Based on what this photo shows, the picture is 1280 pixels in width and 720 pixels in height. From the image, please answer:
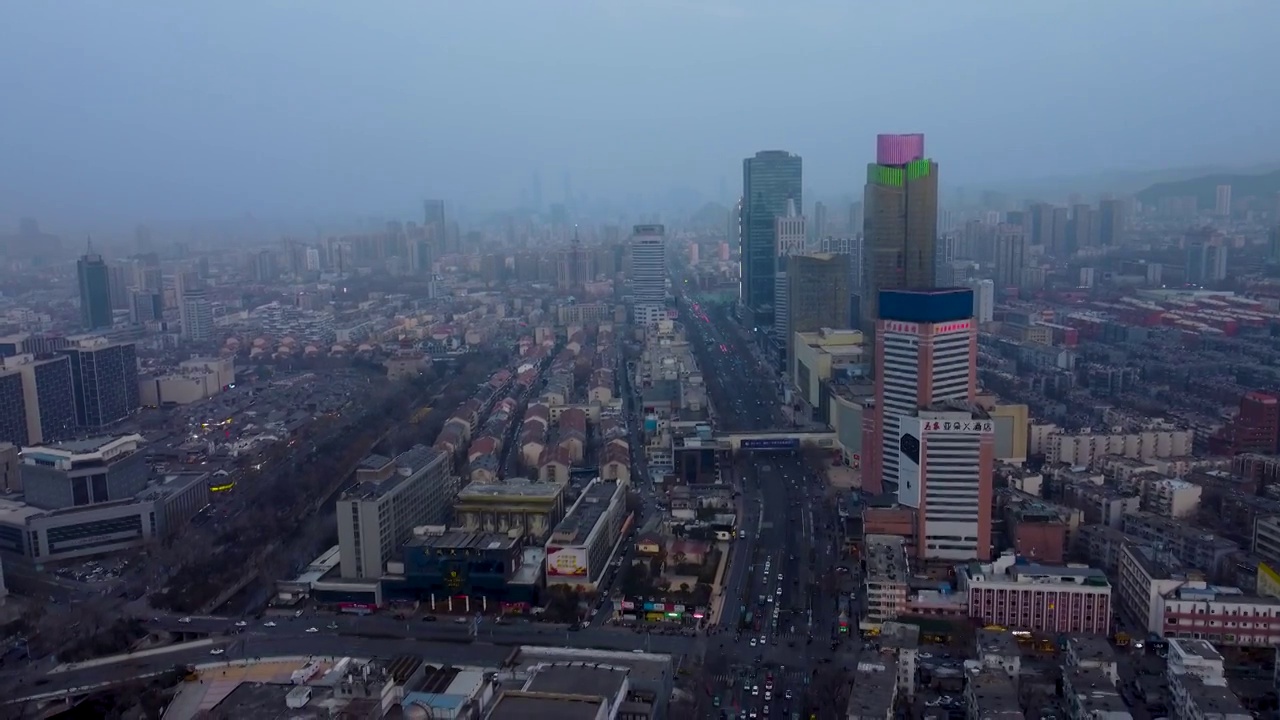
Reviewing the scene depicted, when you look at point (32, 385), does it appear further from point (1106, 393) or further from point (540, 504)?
point (1106, 393)

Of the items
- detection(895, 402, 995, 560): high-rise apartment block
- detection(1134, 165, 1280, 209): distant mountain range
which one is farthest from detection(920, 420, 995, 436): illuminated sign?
detection(1134, 165, 1280, 209): distant mountain range

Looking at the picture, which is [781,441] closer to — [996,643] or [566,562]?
[566,562]

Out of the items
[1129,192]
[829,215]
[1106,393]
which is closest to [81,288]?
[1106,393]

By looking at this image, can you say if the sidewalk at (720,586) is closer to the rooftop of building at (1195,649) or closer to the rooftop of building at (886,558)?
the rooftop of building at (886,558)

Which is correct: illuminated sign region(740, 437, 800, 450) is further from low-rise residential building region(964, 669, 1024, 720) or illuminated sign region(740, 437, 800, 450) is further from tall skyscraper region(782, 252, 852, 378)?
low-rise residential building region(964, 669, 1024, 720)

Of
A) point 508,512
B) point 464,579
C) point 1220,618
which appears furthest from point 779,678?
point 508,512

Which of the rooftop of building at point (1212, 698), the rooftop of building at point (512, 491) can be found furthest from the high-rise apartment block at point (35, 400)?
the rooftop of building at point (1212, 698)

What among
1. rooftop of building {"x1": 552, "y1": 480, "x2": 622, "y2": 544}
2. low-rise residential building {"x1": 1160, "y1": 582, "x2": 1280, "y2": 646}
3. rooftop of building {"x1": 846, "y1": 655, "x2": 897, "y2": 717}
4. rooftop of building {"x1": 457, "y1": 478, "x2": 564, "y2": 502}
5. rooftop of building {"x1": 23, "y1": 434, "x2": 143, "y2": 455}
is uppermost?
rooftop of building {"x1": 23, "y1": 434, "x2": 143, "y2": 455}
